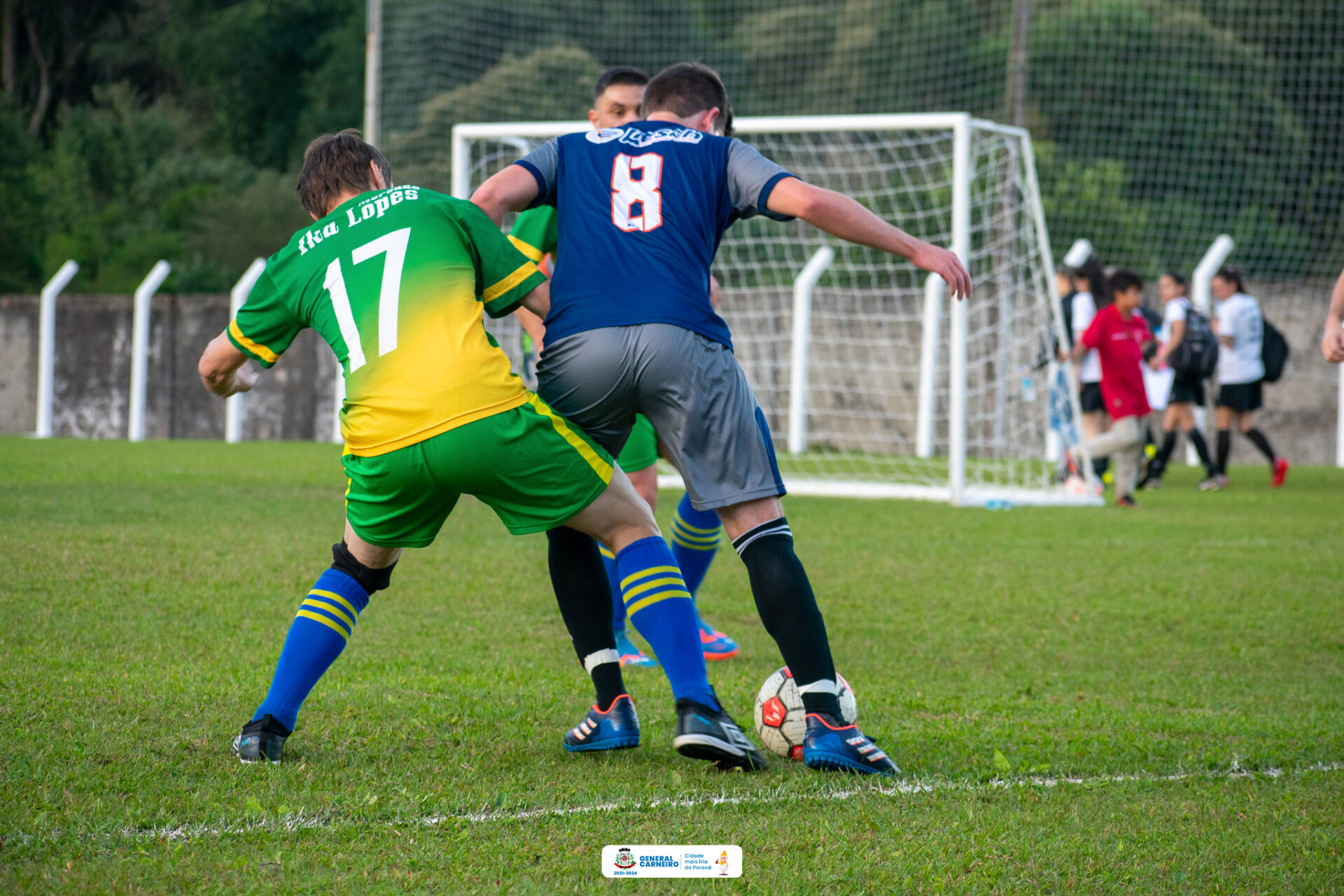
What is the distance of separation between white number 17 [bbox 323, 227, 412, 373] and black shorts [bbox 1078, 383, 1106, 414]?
10079 millimetres

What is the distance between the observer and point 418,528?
3.14 m

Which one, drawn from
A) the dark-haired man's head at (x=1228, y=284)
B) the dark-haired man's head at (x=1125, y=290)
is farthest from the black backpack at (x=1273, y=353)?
the dark-haired man's head at (x=1125, y=290)

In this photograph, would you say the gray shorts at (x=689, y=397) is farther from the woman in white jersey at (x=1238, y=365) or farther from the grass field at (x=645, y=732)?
the woman in white jersey at (x=1238, y=365)

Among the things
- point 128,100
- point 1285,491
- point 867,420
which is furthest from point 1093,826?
point 128,100

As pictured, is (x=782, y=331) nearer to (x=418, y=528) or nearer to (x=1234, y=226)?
(x=1234, y=226)

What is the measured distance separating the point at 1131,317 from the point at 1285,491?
2639mm

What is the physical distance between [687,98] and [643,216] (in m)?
0.50

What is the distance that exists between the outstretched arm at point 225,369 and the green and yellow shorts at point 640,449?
175cm

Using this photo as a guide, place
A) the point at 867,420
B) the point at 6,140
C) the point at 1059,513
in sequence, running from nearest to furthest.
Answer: the point at 1059,513 → the point at 867,420 → the point at 6,140

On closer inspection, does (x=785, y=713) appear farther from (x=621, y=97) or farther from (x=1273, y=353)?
(x=1273, y=353)

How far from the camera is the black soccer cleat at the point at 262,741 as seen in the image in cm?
303

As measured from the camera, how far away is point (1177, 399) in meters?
13.0

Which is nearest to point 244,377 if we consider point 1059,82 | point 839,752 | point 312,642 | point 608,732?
point 312,642

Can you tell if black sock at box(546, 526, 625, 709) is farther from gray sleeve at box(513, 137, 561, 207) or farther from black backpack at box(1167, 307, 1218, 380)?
black backpack at box(1167, 307, 1218, 380)
